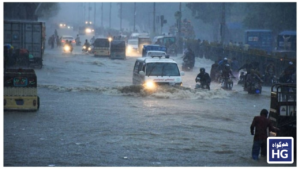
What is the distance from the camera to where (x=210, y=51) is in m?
57.6

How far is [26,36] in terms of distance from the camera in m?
41.6

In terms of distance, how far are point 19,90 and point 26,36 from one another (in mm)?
21885

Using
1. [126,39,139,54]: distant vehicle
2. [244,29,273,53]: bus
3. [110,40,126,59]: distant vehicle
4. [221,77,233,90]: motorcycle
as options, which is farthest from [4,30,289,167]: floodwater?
[126,39,139,54]: distant vehicle

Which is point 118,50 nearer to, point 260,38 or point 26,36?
point 26,36

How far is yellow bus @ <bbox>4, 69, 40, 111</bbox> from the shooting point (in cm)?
2017

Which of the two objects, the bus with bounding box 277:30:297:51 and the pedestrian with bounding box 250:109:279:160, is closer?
the pedestrian with bounding box 250:109:279:160

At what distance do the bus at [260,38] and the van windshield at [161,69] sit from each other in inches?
1741

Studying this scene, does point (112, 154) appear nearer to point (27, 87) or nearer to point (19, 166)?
point (19, 166)

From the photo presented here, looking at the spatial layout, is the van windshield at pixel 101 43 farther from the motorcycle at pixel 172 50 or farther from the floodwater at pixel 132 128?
the floodwater at pixel 132 128

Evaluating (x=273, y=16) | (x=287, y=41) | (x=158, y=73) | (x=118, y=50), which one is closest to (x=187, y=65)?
(x=118, y=50)

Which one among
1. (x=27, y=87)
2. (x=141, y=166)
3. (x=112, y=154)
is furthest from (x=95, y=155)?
(x=27, y=87)

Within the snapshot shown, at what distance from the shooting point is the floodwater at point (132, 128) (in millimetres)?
13523

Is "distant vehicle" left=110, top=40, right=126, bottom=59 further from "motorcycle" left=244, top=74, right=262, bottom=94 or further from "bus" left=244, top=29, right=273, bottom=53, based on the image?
"motorcycle" left=244, top=74, right=262, bottom=94

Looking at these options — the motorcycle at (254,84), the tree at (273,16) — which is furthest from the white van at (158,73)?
the tree at (273,16)
